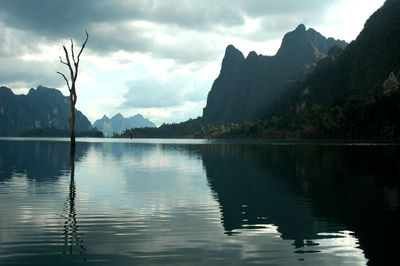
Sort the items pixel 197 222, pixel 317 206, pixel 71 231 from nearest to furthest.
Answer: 1. pixel 71 231
2. pixel 197 222
3. pixel 317 206

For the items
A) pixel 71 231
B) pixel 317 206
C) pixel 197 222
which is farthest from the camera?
pixel 317 206

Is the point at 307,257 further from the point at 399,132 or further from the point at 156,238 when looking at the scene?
the point at 399,132

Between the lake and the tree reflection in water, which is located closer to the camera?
the lake

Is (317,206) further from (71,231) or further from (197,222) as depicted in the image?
(71,231)

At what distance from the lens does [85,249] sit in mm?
8586

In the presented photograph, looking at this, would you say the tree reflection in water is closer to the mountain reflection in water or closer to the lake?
the lake

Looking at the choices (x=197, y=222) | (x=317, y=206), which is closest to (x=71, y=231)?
(x=197, y=222)

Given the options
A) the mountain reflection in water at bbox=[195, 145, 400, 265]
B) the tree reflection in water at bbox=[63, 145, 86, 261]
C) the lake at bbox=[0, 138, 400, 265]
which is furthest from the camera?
the mountain reflection in water at bbox=[195, 145, 400, 265]

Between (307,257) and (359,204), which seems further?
(359,204)

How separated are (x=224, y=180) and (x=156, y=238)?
1232 centimetres

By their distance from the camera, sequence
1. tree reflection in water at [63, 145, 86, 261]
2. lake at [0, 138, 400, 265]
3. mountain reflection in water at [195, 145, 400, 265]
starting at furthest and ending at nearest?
1. mountain reflection in water at [195, 145, 400, 265]
2. tree reflection in water at [63, 145, 86, 261]
3. lake at [0, 138, 400, 265]

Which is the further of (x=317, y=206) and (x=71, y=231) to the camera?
(x=317, y=206)

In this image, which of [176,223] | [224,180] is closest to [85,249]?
[176,223]

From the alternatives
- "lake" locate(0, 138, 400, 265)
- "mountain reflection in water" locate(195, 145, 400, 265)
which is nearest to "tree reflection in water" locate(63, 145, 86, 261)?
"lake" locate(0, 138, 400, 265)
